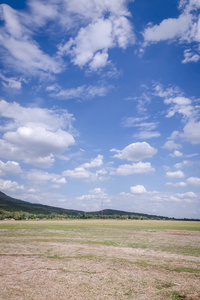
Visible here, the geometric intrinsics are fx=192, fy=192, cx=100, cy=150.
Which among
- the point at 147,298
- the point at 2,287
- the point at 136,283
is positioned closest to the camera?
the point at 147,298

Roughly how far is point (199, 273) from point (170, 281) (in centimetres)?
389

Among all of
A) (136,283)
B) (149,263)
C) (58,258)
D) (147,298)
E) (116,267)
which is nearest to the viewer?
(147,298)

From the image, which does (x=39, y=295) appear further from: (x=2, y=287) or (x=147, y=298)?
(x=147, y=298)

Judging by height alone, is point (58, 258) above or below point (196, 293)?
below

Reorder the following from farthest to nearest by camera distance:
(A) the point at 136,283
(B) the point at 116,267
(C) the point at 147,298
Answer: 1. (B) the point at 116,267
2. (A) the point at 136,283
3. (C) the point at 147,298

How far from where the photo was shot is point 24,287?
11977 mm

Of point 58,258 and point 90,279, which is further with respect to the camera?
point 58,258

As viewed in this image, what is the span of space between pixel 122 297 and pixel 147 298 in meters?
1.41

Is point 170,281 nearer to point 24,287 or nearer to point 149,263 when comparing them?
point 149,263

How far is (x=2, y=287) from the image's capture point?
11844 mm

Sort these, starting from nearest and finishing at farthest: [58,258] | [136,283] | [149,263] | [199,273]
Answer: [136,283], [199,273], [149,263], [58,258]

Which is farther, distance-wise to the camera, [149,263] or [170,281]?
[149,263]

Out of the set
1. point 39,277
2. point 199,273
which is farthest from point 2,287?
point 199,273

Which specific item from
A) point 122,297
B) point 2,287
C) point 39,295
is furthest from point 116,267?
point 2,287
